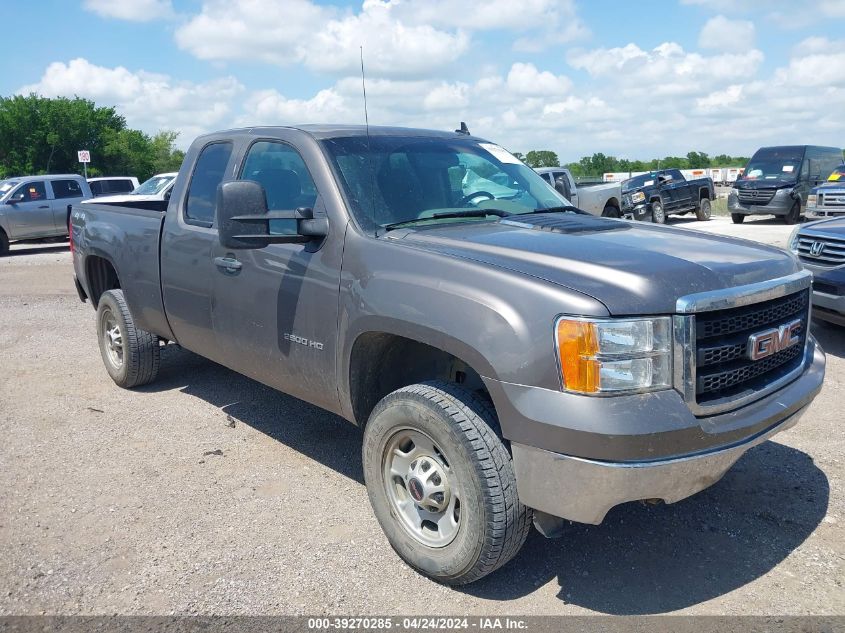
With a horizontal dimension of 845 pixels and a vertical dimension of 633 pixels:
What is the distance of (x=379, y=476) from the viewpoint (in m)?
3.40

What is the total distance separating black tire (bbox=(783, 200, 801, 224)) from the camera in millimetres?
20917

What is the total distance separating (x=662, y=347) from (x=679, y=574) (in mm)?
1211

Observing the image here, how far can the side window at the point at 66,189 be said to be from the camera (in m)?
19.1

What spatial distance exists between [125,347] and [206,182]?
1.76 metres

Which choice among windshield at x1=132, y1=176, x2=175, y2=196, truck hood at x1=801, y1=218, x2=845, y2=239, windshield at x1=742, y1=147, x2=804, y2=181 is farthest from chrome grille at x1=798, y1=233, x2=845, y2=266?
windshield at x1=742, y1=147, x2=804, y2=181

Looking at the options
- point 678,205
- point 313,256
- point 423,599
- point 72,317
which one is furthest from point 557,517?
point 678,205

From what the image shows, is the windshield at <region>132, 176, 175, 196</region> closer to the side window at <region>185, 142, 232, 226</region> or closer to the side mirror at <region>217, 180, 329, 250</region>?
the side window at <region>185, 142, 232, 226</region>

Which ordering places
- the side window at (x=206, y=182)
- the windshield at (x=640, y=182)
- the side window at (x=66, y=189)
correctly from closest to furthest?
the side window at (x=206, y=182), the side window at (x=66, y=189), the windshield at (x=640, y=182)

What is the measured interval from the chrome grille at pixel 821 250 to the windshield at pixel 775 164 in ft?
51.1

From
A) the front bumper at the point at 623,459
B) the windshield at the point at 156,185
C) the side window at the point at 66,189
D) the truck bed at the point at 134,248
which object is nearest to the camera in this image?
the front bumper at the point at 623,459

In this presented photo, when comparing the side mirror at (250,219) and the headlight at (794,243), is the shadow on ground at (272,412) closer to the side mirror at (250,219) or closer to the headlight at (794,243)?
the side mirror at (250,219)

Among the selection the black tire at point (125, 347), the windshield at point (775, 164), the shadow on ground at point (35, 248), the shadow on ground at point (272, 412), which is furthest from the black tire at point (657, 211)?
the black tire at point (125, 347)

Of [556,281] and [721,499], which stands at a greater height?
[556,281]

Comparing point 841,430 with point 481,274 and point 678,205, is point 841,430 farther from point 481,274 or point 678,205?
point 678,205
